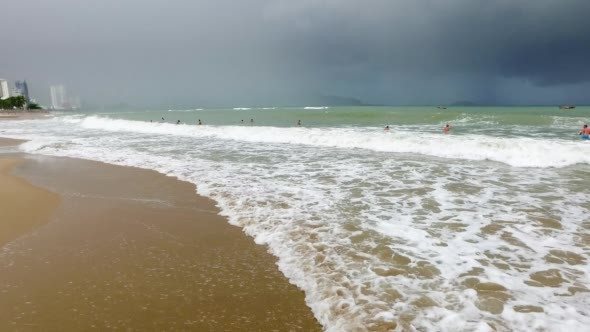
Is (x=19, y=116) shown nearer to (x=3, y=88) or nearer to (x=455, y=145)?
(x=455, y=145)

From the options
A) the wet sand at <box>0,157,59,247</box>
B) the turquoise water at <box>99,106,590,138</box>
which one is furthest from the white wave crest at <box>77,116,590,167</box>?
the wet sand at <box>0,157,59,247</box>

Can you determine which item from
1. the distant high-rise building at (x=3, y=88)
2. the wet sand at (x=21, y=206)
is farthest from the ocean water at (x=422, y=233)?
the distant high-rise building at (x=3, y=88)

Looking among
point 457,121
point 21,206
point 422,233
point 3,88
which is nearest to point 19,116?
point 457,121

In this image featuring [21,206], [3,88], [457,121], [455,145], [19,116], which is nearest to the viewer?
[21,206]

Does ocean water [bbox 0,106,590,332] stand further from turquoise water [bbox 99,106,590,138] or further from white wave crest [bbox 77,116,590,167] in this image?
turquoise water [bbox 99,106,590,138]

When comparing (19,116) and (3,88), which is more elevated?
(3,88)

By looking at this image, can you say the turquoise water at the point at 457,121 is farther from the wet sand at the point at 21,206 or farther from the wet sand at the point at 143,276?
the wet sand at the point at 21,206

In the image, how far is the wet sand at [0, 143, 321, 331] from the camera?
3582 millimetres

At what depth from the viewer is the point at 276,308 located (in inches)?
150

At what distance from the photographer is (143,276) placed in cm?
453

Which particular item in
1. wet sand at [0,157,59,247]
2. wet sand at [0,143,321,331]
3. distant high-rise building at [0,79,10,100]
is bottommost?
wet sand at [0,157,59,247]

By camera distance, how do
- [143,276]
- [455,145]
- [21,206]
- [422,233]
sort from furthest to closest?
[455,145]
[21,206]
[422,233]
[143,276]

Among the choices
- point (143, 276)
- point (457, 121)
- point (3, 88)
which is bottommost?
point (143, 276)

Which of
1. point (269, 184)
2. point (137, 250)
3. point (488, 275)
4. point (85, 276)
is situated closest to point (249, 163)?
point (269, 184)
